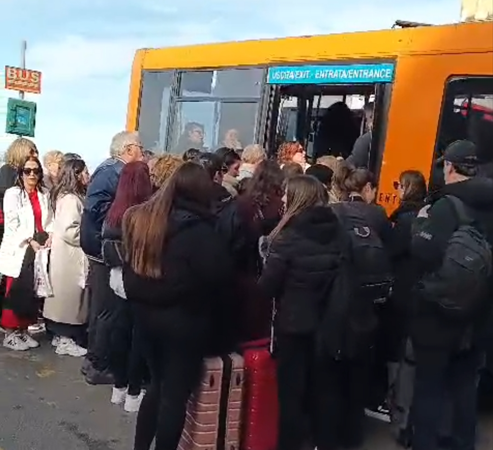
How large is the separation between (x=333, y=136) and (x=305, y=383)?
4.76 metres

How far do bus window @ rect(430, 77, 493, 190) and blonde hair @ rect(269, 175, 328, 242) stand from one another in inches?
88.6

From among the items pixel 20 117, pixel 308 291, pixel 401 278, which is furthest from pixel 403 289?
pixel 20 117

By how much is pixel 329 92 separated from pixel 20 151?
3343 millimetres

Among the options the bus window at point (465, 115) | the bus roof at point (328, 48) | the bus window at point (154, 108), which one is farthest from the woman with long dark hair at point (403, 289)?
the bus window at point (154, 108)

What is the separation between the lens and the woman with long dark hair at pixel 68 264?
21.1 ft

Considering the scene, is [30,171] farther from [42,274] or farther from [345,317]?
[345,317]

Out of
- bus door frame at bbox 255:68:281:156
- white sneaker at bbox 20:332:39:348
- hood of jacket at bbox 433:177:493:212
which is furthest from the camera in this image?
bus door frame at bbox 255:68:281:156

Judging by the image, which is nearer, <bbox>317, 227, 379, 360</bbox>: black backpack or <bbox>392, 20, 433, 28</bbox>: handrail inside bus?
<bbox>317, 227, 379, 360</bbox>: black backpack

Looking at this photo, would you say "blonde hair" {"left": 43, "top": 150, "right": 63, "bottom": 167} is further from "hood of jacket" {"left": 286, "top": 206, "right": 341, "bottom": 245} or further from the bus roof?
"hood of jacket" {"left": 286, "top": 206, "right": 341, "bottom": 245}

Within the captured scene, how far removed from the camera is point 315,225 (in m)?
4.19

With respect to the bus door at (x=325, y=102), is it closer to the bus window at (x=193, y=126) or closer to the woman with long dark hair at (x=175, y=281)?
the bus window at (x=193, y=126)

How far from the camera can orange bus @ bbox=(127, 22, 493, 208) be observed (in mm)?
6336

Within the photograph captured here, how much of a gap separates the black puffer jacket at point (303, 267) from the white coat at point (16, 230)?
10.3ft

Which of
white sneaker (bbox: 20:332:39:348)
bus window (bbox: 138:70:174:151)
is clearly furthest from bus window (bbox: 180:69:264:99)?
white sneaker (bbox: 20:332:39:348)
